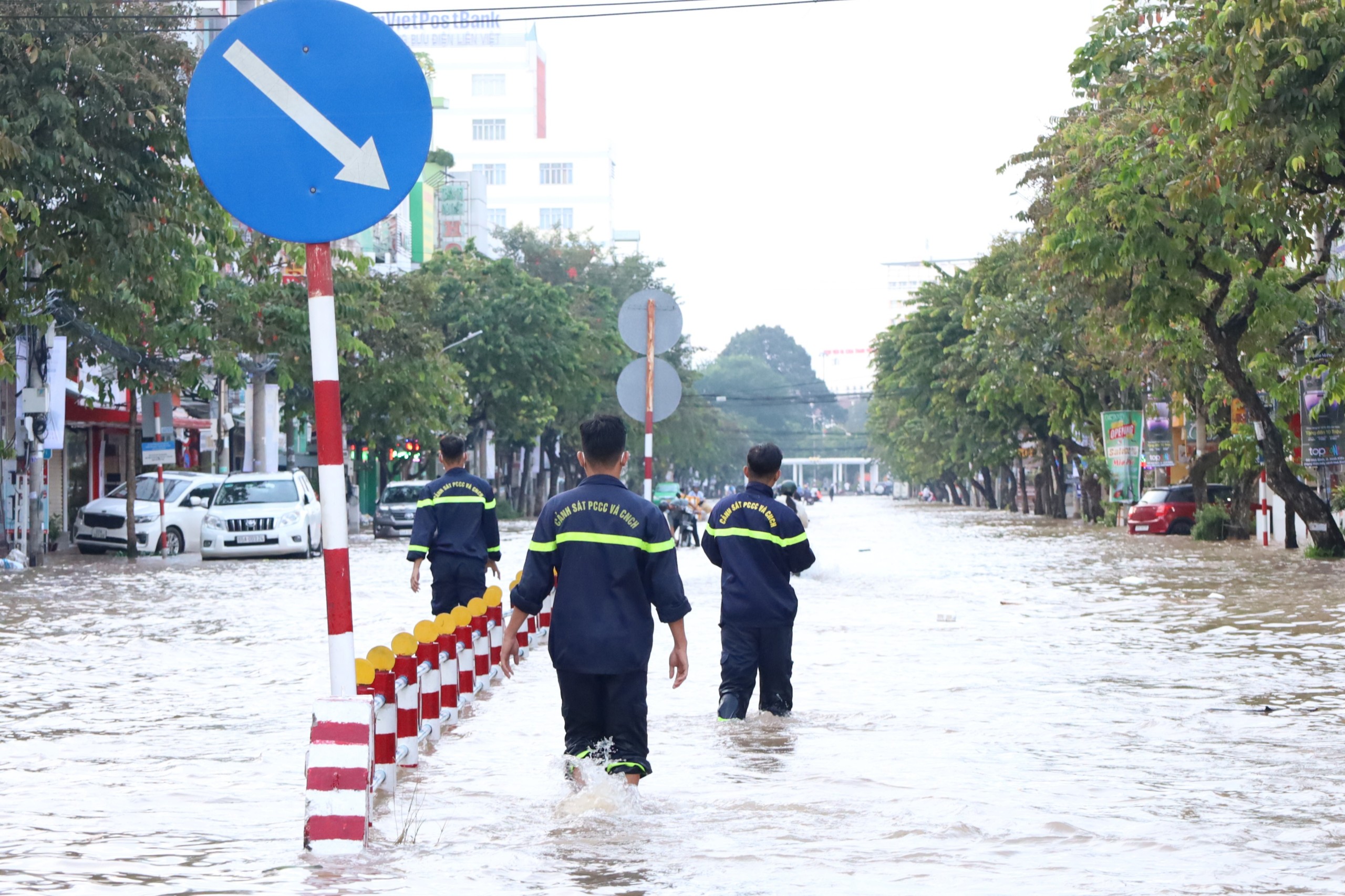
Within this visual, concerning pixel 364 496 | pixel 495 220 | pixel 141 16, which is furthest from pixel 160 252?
pixel 495 220

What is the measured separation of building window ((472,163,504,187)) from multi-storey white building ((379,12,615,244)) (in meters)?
0.04

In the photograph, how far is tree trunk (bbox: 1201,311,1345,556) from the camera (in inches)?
1049

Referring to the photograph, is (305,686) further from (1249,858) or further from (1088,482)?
(1088,482)

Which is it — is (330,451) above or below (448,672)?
above

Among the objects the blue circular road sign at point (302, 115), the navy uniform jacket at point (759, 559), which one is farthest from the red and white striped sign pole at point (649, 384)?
the blue circular road sign at point (302, 115)

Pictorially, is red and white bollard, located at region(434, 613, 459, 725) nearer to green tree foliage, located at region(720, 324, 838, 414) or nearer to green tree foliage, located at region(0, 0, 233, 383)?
green tree foliage, located at region(0, 0, 233, 383)

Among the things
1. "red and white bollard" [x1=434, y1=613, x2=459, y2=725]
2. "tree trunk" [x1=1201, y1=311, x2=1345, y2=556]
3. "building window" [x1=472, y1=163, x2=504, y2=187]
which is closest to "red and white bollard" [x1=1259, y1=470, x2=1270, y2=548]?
"tree trunk" [x1=1201, y1=311, x2=1345, y2=556]

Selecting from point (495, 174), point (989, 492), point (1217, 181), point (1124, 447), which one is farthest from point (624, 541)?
point (495, 174)

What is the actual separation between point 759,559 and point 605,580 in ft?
9.14

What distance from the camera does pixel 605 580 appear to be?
6.76 m

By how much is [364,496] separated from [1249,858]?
61170 mm

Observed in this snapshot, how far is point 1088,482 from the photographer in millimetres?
55375

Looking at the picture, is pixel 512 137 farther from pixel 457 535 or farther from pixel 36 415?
pixel 457 535

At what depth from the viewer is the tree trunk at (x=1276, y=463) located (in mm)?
26641
